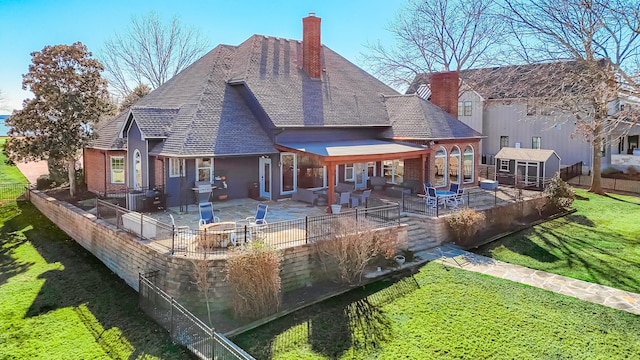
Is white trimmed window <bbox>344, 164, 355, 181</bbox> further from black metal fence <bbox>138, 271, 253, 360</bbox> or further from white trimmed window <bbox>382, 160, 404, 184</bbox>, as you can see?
black metal fence <bbox>138, 271, 253, 360</bbox>

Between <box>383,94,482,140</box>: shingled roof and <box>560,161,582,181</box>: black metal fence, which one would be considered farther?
<box>560,161,582,181</box>: black metal fence

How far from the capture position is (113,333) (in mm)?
12586

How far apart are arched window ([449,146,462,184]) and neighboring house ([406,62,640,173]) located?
10.1 m

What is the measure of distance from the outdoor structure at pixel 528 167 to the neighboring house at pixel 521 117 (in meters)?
4.22

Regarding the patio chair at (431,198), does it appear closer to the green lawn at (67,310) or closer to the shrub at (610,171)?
the green lawn at (67,310)

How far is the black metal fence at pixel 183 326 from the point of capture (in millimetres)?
10023

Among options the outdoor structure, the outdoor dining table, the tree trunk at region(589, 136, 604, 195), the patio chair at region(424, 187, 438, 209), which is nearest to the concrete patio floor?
the patio chair at region(424, 187, 438, 209)

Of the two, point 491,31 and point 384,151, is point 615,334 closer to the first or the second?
point 384,151

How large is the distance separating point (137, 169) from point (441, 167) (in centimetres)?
1795

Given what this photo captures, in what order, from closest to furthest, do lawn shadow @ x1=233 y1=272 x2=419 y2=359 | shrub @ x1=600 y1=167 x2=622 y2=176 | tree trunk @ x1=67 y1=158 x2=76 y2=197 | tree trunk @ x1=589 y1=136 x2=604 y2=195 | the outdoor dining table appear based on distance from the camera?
lawn shadow @ x1=233 y1=272 x2=419 y2=359, the outdoor dining table, tree trunk @ x1=67 y1=158 x2=76 y2=197, tree trunk @ x1=589 y1=136 x2=604 y2=195, shrub @ x1=600 y1=167 x2=622 y2=176

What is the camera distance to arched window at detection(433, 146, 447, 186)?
25.9 metres

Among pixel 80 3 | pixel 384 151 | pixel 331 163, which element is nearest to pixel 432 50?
pixel 384 151

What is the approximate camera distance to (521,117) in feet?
130

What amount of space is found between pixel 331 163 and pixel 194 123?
754 centimetres
